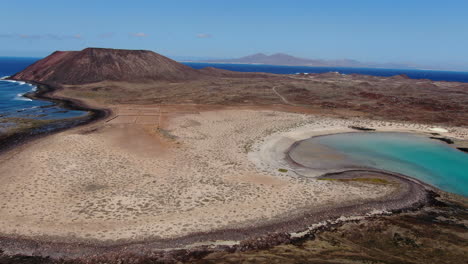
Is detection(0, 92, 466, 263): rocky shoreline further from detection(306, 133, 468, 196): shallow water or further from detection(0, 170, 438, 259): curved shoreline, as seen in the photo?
detection(306, 133, 468, 196): shallow water

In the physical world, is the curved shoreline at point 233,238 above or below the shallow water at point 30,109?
below

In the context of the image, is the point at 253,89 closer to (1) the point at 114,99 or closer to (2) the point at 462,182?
(1) the point at 114,99

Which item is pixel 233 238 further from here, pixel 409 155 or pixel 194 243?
pixel 409 155

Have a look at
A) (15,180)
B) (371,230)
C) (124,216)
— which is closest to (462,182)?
(371,230)

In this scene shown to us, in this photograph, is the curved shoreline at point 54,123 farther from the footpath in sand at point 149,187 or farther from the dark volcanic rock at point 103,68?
the dark volcanic rock at point 103,68

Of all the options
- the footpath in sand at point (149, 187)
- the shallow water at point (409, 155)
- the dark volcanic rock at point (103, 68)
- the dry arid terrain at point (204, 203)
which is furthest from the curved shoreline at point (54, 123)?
the shallow water at point (409, 155)
